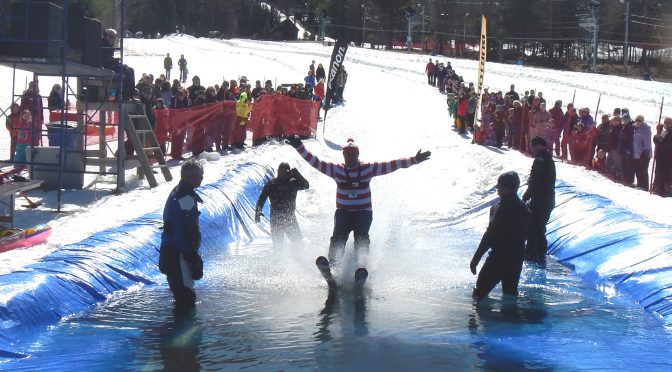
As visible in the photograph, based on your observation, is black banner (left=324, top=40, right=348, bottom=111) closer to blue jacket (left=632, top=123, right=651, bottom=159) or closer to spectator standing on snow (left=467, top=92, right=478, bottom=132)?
spectator standing on snow (left=467, top=92, right=478, bottom=132)

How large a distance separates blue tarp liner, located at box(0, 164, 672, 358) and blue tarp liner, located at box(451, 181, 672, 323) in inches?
0.7

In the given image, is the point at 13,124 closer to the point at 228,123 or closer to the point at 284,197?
the point at 228,123

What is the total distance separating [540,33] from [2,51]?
86.8 metres

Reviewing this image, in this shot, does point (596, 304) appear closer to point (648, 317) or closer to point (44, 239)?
point (648, 317)

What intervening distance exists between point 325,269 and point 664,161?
10280 millimetres

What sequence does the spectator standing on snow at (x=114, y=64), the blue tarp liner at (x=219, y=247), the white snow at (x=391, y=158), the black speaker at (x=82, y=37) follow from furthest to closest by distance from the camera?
1. the spectator standing on snow at (x=114, y=64)
2. the black speaker at (x=82, y=37)
3. the white snow at (x=391, y=158)
4. the blue tarp liner at (x=219, y=247)

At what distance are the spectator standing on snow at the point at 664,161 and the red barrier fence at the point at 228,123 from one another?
1101 cm

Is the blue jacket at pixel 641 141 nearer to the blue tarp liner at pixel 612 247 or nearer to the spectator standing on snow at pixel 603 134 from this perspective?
the spectator standing on snow at pixel 603 134

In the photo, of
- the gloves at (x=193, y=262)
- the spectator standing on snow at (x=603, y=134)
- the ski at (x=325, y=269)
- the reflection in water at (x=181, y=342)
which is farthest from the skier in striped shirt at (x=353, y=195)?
the spectator standing on snow at (x=603, y=134)

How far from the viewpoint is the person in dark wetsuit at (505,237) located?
31.2 feet

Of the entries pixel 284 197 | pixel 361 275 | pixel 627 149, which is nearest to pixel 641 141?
pixel 627 149

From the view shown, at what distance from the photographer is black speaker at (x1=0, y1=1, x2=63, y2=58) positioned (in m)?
14.5

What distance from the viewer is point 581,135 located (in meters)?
21.7

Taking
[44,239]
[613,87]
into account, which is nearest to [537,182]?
[44,239]
